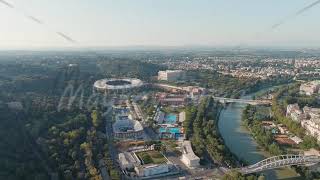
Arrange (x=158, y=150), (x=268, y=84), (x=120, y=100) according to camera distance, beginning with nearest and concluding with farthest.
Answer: (x=158, y=150)
(x=120, y=100)
(x=268, y=84)

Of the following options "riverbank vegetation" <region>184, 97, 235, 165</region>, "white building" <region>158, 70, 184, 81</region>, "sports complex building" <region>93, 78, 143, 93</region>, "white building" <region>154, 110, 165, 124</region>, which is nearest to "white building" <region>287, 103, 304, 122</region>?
"riverbank vegetation" <region>184, 97, 235, 165</region>

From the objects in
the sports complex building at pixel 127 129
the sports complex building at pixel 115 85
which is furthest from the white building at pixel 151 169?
the sports complex building at pixel 115 85

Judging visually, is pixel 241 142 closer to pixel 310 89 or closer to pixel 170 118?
pixel 170 118

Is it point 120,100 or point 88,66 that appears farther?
point 88,66

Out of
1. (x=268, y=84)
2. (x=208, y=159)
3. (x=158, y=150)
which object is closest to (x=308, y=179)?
(x=208, y=159)

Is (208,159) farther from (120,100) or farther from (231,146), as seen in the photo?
(120,100)

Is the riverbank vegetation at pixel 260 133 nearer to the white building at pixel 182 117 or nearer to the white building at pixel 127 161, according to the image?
the white building at pixel 182 117

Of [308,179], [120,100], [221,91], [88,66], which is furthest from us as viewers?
[88,66]
